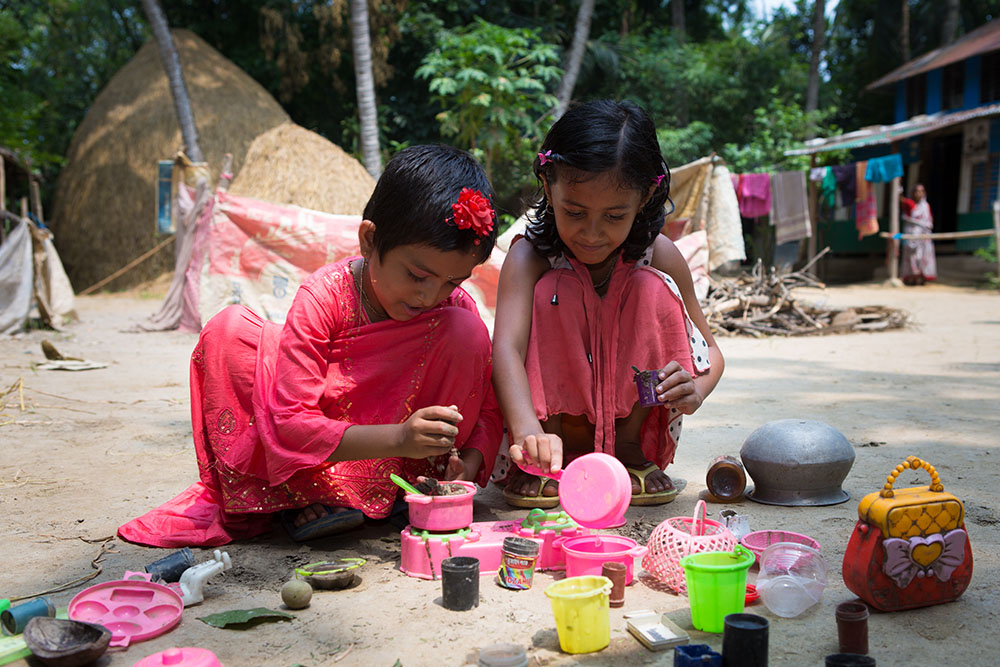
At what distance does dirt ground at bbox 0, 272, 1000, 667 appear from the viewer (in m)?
1.44

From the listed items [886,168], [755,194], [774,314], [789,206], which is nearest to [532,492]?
[774,314]

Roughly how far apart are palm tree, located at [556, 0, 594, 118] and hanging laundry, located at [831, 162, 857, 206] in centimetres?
471

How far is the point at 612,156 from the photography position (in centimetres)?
217

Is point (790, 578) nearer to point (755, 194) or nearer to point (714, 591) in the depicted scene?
point (714, 591)

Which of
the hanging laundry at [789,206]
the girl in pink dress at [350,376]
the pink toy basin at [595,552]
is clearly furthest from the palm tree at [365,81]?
the pink toy basin at [595,552]

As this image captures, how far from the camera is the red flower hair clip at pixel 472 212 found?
1.90m

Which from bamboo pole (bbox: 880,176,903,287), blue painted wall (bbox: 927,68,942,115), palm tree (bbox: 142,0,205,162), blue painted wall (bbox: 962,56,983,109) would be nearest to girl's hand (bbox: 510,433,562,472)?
palm tree (bbox: 142,0,205,162)

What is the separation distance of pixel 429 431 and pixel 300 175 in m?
8.49

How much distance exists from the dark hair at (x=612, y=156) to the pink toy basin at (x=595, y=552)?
0.98 m

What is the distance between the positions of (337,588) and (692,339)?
52.4 inches

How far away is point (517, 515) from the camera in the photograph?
2.31 m

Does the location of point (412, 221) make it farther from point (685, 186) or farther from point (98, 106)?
point (98, 106)

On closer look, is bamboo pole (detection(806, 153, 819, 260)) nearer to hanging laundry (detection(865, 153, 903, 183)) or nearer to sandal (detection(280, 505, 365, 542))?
hanging laundry (detection(865, 153, 903, 183))

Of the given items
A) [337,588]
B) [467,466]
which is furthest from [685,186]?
→ [337,588]
